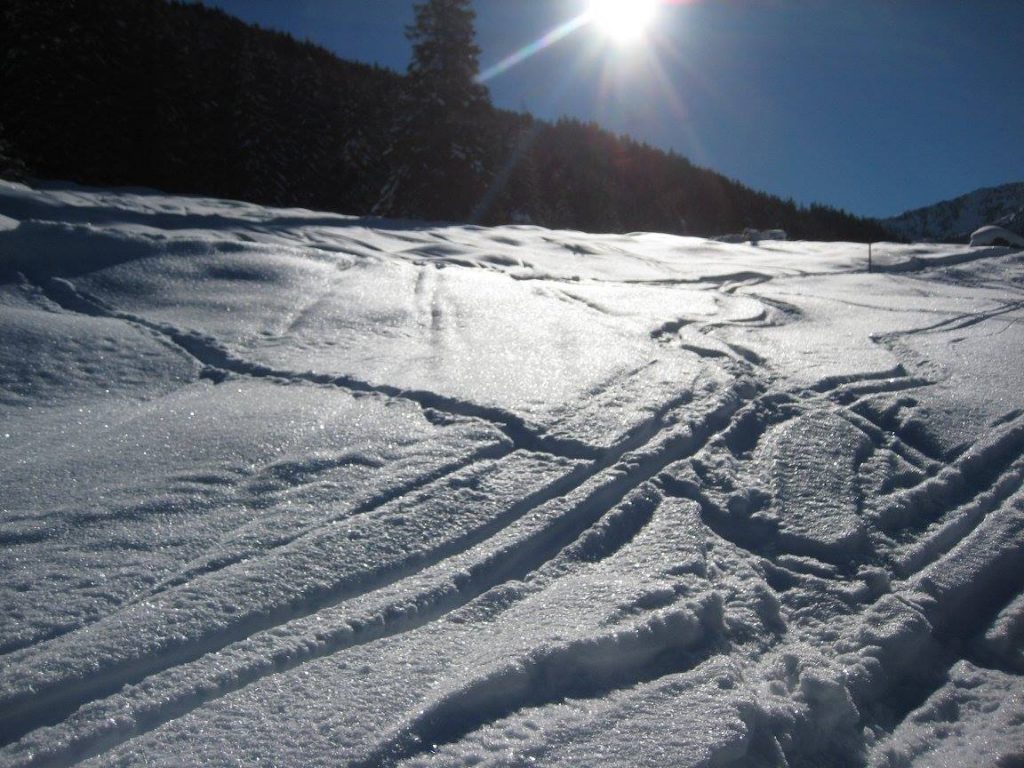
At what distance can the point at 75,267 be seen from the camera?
4.27 metres

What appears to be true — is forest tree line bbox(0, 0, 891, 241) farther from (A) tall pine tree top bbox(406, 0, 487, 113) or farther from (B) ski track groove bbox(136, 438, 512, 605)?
(B) ski track groove bbox(136, 438, 512, 605)

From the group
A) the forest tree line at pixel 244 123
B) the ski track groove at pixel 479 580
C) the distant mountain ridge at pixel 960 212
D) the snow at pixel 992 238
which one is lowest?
the ski track groove at pixel 479 580

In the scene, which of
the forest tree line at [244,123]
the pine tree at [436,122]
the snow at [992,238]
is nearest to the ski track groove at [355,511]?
the forest tree line at [244,123]

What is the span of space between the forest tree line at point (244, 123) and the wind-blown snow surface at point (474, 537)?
9.65 meters

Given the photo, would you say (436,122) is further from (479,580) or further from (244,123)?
(479,580)

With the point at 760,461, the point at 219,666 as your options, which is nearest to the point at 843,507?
the point at 760,461

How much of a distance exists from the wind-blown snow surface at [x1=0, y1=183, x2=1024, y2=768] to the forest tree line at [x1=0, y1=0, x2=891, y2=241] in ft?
31.7

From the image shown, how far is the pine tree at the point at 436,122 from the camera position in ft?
59.0

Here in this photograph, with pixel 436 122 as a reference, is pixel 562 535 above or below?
below

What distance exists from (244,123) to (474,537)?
19.3 m

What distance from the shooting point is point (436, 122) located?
710 inches

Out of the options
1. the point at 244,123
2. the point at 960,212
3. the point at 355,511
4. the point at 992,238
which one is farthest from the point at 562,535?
the point at 960,212

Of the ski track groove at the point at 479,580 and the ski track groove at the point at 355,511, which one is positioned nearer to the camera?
the ski track groove at the point at 479,580

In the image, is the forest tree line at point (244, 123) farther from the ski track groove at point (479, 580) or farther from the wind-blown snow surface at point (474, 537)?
the ski track groove at point (479, 580)
